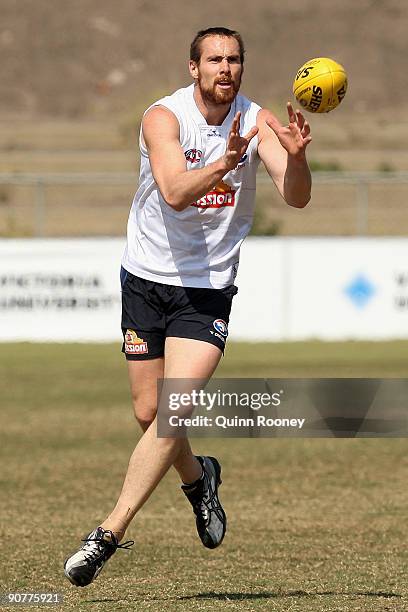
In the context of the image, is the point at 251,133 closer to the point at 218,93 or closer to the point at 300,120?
the point at 300,120

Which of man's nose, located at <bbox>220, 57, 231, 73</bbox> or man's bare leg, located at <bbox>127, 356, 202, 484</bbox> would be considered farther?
man's bare leg, located at <bbox>127, 356, 202, 484</bbox>

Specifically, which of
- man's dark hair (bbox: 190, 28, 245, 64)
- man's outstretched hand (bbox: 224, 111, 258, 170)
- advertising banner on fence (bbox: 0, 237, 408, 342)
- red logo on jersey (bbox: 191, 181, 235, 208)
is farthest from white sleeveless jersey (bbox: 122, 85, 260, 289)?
advertising banner on fence (bbox: 0, 237, 408, 342)

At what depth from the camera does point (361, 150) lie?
162 ft

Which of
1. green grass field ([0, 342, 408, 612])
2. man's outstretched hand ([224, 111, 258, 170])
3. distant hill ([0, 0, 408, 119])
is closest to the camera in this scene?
man's outstretched hand ([224, 111, 258, 170])

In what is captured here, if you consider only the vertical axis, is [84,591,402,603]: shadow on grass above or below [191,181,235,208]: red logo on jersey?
below

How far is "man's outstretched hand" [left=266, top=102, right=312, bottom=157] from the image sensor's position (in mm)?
6340

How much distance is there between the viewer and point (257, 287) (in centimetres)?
2152

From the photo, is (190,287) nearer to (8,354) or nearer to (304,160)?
(304,160)

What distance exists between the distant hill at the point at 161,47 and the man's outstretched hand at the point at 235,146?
5551cm

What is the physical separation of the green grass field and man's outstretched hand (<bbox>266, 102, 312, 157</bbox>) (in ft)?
6.74

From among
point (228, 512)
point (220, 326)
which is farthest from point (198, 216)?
point (228, 512)

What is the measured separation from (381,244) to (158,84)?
42.9 metres

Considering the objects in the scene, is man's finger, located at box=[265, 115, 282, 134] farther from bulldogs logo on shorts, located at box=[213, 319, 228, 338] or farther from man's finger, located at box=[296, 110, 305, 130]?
bulldogs logo on shorts, located at box=[213, 319, 228, 338]

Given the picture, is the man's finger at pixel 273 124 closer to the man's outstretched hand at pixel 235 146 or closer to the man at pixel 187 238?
the man at pixel 187 238
